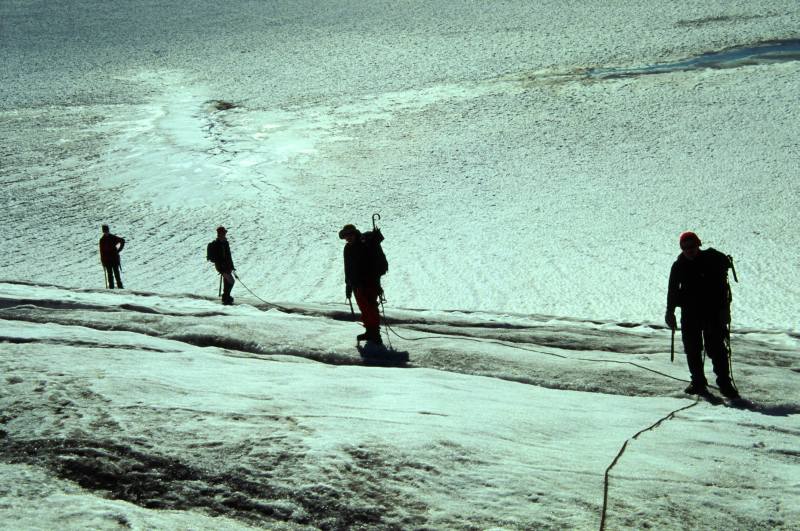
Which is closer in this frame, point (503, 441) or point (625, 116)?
point (503, 441)

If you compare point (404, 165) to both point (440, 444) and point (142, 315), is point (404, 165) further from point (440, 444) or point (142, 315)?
point (440, 444)

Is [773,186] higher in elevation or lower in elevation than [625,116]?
lower

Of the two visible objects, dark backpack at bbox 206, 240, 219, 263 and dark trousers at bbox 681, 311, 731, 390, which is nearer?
dark trousers at bbox 681, 311, 731, 390

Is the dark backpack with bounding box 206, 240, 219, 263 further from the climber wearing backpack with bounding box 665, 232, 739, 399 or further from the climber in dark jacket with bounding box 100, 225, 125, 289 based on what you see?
the climber wearing backpack with bounding box 665, 232, 739, 399

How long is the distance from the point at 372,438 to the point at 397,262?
38.2 ft

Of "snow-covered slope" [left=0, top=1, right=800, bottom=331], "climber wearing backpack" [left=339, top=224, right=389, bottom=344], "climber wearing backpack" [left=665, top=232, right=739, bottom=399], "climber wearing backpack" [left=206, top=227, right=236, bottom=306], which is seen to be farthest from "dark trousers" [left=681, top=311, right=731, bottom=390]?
"climber wearing backpack" [left=206, top=227, right=236, bottom=306]

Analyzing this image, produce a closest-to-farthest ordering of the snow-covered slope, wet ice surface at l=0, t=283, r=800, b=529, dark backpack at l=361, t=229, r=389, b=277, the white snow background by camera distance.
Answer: wet ice surface at l=0, t=283, r=800, b=529, the white snow background, dark backpack at l=361, t=229, r=389, b=277, the snow-covered slope

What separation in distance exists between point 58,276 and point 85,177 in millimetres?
9138

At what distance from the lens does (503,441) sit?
14.6 ft

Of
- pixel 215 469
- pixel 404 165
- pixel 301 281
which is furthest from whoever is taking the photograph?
pixel 404 165

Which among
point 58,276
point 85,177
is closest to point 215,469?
point 58,276

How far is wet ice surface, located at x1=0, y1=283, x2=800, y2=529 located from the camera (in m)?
3.66

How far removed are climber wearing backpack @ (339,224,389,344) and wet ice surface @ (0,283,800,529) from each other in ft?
1.20

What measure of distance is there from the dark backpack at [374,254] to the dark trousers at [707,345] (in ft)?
9.07
